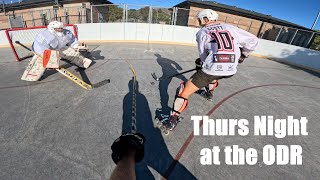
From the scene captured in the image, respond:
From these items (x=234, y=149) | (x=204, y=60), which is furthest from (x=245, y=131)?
(x=204, y=60)

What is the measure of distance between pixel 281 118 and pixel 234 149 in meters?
2.14

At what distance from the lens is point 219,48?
10.1ft

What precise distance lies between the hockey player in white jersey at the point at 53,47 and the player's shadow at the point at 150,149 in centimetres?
307

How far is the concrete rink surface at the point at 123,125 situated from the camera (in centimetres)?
292

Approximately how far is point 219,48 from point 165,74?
14.6 ft

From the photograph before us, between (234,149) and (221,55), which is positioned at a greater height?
(221,55)

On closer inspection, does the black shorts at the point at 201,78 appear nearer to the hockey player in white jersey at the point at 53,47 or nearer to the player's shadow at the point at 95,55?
the hockey player in white jersey at the point at 53,47

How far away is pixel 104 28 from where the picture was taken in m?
14.2

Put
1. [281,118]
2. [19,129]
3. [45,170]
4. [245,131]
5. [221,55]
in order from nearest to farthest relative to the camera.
Answer: [45,170] < [221,55] < [19,129] < [245,131] < [281,118]

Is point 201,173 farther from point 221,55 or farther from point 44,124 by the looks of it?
point 44,124

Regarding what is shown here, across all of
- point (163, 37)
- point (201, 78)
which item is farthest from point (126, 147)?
point (163, 37)

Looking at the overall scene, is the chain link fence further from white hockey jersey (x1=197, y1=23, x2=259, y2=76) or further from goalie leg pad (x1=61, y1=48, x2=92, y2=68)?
white hockey jersey (x1=197, y1=23, x2=259, y2=76)

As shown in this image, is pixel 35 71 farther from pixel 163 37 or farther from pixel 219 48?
pixel 163 37

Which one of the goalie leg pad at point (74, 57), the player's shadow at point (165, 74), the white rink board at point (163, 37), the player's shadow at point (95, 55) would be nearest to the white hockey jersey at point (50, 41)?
the goalie leg pad at point (74, 57)
